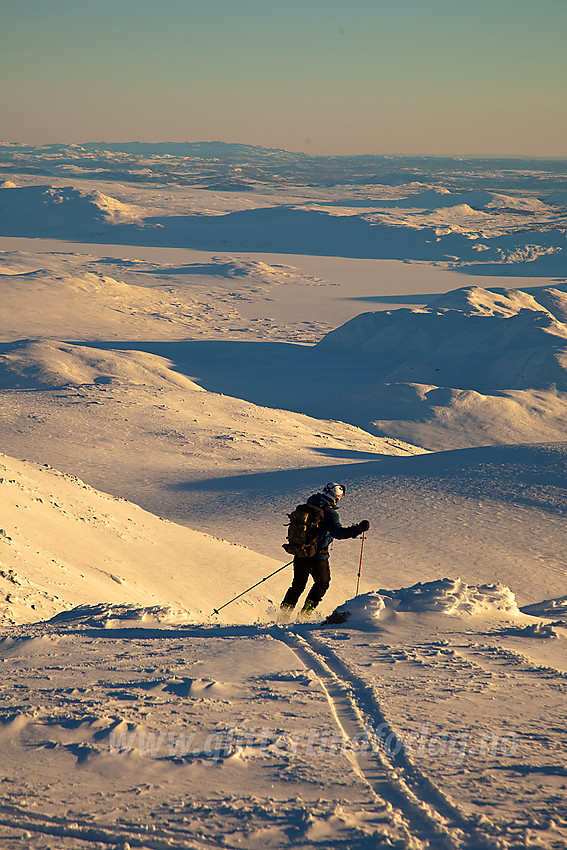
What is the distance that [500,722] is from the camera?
16.6 ft

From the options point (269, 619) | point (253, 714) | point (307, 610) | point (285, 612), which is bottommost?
point (269, 619)

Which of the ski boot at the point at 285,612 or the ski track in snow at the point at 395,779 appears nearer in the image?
the ski track in snow at the point at 395,779

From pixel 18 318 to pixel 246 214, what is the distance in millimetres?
120698

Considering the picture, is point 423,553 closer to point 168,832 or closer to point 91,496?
point 91,496

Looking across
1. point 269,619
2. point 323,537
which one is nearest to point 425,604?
point 323,537

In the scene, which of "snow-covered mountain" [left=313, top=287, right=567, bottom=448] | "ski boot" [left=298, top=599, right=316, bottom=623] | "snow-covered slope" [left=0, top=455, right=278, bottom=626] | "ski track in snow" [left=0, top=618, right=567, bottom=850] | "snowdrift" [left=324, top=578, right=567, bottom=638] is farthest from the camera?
"snow-covered mountain" [left=313, top=287, right=567, bottom=448]

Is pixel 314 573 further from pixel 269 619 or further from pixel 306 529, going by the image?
pixel 269 619

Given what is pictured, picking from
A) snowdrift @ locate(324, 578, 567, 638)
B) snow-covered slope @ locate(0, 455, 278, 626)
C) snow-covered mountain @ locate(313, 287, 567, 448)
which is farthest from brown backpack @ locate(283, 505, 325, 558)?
snow-covered mountain @ locate(313, 287, 567, 448)

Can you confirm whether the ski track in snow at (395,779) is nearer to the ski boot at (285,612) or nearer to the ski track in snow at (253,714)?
the ski track in snow at (253,714)

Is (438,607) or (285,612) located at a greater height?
(438,607)

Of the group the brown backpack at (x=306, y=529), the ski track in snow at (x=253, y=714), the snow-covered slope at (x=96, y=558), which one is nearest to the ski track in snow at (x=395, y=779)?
the ski track in snow at (x=253, y=714)

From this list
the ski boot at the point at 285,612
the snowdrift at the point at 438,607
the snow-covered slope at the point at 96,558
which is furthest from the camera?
the snow-covered slope at the point at 96,558

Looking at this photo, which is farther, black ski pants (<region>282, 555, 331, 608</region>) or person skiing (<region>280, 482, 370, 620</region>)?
black ski pants (<region>282, 555, 331, 608</region>)

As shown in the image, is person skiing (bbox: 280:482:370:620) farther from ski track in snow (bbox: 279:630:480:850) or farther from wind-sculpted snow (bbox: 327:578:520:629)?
ski track in snow (bbox: 279:630:480:850)
